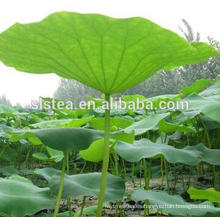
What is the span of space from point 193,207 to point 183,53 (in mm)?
464

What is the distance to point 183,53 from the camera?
1.02m

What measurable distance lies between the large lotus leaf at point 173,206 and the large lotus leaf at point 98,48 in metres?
0.34

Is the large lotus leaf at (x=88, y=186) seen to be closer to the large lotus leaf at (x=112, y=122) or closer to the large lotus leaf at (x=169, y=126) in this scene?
the large lotus leaf at (x=112, y=122)

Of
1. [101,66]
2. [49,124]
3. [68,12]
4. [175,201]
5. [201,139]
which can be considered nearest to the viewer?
[68,12]

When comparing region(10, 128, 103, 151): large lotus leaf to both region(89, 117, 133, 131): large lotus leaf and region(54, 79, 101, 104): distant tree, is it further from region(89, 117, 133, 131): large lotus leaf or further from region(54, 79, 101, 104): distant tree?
region(54, 79, 101, 104): distant tree

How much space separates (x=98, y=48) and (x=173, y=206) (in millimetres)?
525

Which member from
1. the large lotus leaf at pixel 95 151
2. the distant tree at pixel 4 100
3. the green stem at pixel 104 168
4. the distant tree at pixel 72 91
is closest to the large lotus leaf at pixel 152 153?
the large lotus leaf at pixel 95 151

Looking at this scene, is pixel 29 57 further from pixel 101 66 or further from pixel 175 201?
pixel 175 201

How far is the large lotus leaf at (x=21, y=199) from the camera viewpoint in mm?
1090

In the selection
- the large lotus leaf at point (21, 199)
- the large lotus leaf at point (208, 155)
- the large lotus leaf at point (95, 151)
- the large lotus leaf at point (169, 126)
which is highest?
the large lotus leaf at point (169, 126)

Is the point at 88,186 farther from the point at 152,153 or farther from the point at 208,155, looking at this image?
the point at 208,155

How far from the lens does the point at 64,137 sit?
1.08 metres

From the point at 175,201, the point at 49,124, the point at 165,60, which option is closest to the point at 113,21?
the point at 165,60

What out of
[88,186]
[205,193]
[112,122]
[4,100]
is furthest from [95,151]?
[4,100]
